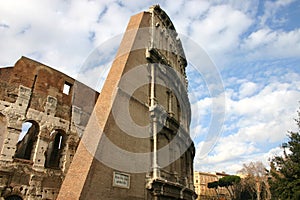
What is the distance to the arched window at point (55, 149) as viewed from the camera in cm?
1495

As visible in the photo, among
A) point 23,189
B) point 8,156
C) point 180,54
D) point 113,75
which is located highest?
point 180,54

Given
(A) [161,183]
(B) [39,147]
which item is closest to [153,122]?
(A) [161,183]

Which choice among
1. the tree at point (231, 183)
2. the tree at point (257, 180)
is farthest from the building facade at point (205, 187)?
the tree at point (257, 180)

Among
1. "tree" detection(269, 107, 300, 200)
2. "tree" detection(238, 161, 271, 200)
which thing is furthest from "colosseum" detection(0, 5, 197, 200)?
"tree" detection(238, 161, 271, 200)

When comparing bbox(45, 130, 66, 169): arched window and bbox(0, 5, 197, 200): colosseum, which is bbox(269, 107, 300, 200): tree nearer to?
bbox(0, 5, 197, 200): colosseum

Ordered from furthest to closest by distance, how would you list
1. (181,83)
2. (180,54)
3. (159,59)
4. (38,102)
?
(180,54) < (181,83) < (159,59) < (38,102)

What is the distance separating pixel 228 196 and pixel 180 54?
39560mm

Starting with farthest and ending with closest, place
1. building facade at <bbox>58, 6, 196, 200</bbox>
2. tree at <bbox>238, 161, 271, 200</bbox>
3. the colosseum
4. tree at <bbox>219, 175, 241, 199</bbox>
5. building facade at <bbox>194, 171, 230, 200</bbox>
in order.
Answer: building facade at <bbox>194, 171, 230, 200</bbox>
tree at <bbox>219, 175, 241, 199</bbox>
tree at <bbox>238, 161, 271, 200</bbox>
the colosseum
building facade at <bbox>58, 6, 196, 200</bbox>

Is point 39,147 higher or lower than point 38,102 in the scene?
lower

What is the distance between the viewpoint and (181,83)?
21.7m

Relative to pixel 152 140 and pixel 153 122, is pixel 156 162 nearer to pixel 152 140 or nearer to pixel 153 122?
pixel 152 140

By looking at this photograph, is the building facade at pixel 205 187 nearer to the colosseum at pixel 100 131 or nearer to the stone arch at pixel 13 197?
the colosseum at pixel 100 131

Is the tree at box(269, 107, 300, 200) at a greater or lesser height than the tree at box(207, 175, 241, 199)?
→ lesser

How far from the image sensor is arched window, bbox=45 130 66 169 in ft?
49.0
